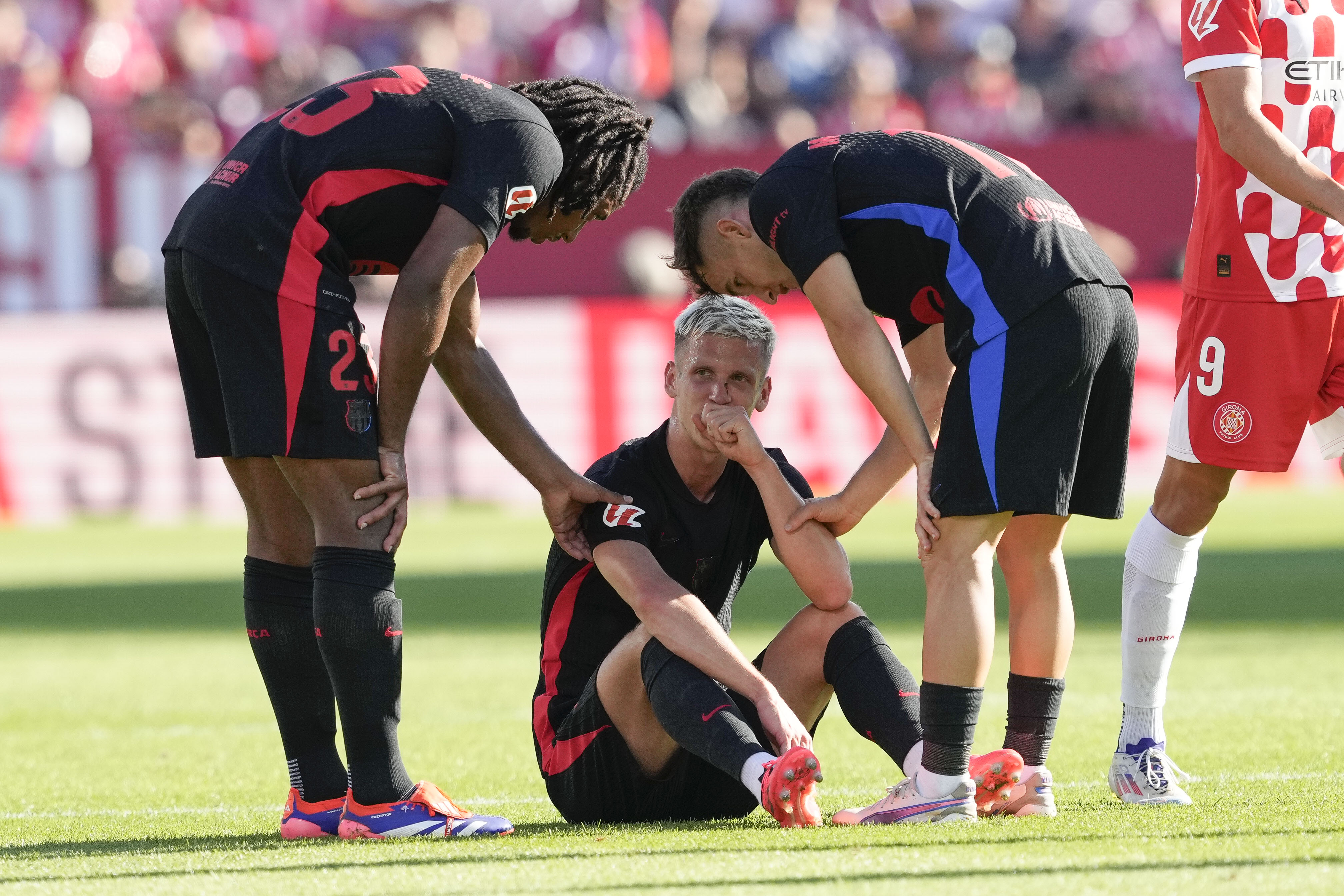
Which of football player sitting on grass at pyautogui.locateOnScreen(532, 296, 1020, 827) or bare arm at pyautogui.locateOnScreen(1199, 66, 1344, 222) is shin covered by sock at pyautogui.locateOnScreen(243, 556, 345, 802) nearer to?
football player sitting on grass at pyautogui.locateOnScreen(532, 296, 1020, 827)

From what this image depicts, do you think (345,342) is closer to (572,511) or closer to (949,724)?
(572,511)

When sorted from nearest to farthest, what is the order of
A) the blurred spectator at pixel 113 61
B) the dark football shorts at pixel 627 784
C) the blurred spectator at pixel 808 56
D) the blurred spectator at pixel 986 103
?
1. the dark football shorts at pixel 627 784
2. the blurred spectator at pixel 113 61
3. the blurred spectator at pixel 986 103
4. the blurred spectator at pixel 808 56

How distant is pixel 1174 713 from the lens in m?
5.48

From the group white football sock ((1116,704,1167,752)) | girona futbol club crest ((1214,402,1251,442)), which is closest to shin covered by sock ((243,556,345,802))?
white football sock ((1116,704,1167,752))

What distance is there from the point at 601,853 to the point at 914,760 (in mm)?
790

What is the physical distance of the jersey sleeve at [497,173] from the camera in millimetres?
3629

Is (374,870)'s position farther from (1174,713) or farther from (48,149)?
(48,149)

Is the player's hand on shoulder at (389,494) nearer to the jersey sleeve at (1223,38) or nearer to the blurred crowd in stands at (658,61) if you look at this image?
the jersey sleeve at (1223,38)

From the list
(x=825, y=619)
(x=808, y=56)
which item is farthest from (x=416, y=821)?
(x=808, y=56)

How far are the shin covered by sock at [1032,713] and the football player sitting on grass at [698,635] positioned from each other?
0.24 m

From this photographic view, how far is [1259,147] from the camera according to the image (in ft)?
12.7

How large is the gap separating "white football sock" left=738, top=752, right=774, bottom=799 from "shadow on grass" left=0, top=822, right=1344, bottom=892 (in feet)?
0.38

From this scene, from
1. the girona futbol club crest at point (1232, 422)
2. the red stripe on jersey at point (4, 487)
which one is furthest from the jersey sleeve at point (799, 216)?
the red stripe on jersey at point (4, 487)

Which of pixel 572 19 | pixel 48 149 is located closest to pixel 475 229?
pixel 48 149
